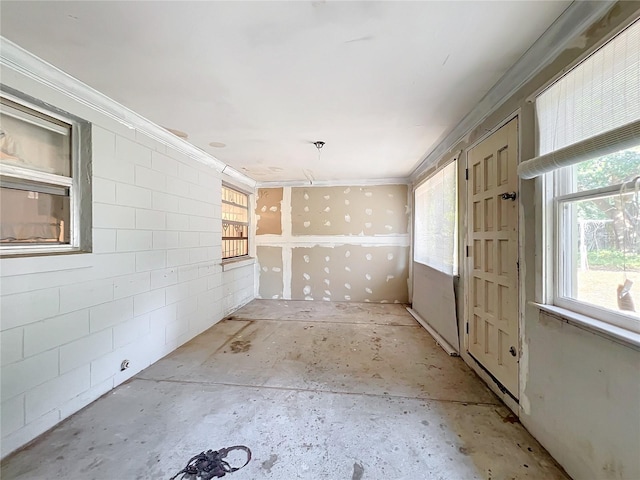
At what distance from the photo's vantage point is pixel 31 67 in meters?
1.65

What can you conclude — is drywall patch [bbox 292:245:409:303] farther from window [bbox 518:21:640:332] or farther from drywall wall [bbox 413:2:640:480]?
window [bbox 518:21:640:332]

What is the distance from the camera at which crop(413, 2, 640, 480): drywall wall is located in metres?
1.12

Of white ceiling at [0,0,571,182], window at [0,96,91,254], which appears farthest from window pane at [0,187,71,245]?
white ceiling at [0,0,571,182]

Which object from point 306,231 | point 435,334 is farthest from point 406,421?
point 306,231

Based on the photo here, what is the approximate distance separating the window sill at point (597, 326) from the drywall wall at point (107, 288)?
10.3 ft

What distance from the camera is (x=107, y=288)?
7.11 feet

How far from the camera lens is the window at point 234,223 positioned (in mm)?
4551

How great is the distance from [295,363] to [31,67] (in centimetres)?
302

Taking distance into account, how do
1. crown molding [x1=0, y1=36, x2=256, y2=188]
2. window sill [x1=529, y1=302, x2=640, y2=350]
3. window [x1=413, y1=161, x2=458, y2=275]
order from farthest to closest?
1. window [x1=413, y1=161, x2=458, y2=275]
2. crown molding [x1=0, y1=36, x2=256, y2=188]
3. window sill [x1=529, y1=302, x2=640, y2=350]

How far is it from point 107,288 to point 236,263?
97.3 inches

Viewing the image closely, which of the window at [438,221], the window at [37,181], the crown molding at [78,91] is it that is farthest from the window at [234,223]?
the window at [438,221]

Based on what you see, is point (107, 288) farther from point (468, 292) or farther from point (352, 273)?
point (352, 273)

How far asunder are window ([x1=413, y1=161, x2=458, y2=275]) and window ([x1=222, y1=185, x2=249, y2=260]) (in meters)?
3.32

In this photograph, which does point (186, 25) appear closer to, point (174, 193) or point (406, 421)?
point (174, 193)
